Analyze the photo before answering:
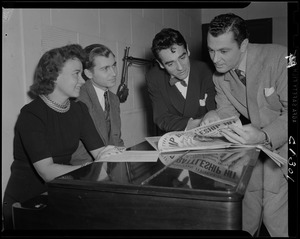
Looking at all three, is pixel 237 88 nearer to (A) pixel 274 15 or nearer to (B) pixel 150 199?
(B) pixel 150 199

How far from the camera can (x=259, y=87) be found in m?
1.50

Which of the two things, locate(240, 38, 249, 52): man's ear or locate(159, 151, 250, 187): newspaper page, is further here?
locate(240, 38, 249, 52): man's ear

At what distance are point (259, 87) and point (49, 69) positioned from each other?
0.99m

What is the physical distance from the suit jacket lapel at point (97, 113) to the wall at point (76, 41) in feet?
1.04

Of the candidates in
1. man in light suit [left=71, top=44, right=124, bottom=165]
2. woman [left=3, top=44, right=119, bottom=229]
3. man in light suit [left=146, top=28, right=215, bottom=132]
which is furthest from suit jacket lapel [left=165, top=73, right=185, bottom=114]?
woman [left=3, top=44, right=119, bottom=229]

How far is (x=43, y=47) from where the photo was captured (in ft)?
5.31

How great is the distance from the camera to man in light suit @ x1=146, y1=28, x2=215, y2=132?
1795 millimetres

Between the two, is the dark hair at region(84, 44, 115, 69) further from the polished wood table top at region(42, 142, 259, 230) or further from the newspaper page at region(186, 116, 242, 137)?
the polished wood table top at region(42, 142, 259, 230)

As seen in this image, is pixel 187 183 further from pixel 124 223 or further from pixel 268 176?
pixel 268 176

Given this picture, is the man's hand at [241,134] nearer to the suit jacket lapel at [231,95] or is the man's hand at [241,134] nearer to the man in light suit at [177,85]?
the suit jacket lapel at [231,95]

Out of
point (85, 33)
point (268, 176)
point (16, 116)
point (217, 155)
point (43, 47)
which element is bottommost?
point (268, 176)

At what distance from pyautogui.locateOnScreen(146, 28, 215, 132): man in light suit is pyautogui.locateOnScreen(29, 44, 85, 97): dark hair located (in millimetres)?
566

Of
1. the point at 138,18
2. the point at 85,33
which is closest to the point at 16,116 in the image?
the point at 85,33

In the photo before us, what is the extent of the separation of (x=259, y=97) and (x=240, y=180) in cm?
80
